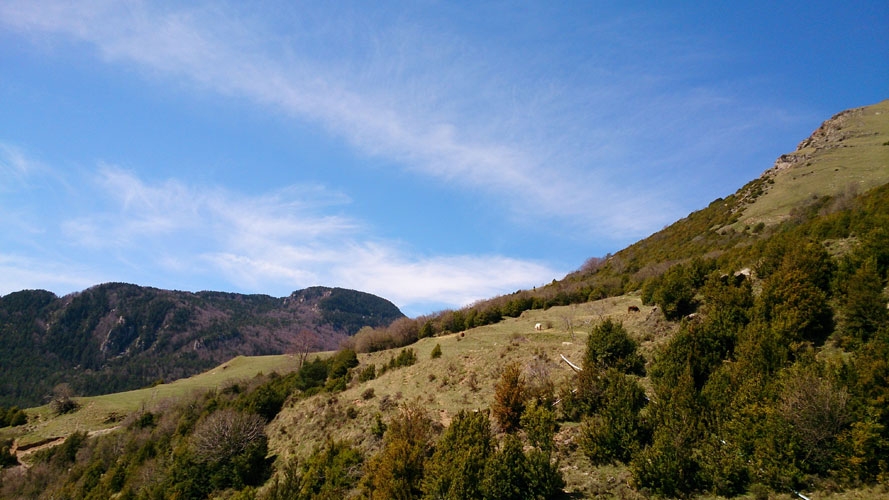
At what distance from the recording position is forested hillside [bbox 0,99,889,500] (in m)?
9.88

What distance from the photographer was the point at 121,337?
159 metres

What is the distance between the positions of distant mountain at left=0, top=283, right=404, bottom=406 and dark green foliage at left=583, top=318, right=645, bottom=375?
112 m

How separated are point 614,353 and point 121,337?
192842 mm

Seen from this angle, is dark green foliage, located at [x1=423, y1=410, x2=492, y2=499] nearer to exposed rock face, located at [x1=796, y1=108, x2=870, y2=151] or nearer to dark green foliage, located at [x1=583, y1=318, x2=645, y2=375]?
dark green foliage, located at [x1=583, y1=318, x2=645, y2=375]

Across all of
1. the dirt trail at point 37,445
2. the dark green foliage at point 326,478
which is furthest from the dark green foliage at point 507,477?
the dirt trail at point 37,445

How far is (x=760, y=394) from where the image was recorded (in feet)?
36.6

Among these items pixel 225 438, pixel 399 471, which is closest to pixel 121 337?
pixel 225 438

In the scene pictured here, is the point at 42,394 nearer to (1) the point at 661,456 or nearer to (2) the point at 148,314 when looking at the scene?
(2) the point at 148,314

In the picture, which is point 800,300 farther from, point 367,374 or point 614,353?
point 367,374

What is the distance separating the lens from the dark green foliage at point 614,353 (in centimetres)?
1695

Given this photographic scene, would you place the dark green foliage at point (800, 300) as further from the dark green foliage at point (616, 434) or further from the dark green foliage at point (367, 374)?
the dark green foliage at point (367, 374)

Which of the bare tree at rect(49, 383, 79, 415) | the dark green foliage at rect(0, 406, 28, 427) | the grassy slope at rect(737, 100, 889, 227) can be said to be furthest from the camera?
the bare tree at rect(49, 383, 79, 415)

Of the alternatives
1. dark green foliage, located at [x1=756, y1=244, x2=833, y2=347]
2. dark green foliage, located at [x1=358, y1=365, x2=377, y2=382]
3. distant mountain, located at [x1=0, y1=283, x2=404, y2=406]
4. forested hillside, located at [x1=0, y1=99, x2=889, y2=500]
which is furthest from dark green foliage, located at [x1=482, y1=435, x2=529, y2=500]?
distant mountain, located at [x1=0, y1=283, x2=404, y2=406]

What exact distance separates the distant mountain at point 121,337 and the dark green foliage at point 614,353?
4396 inches
